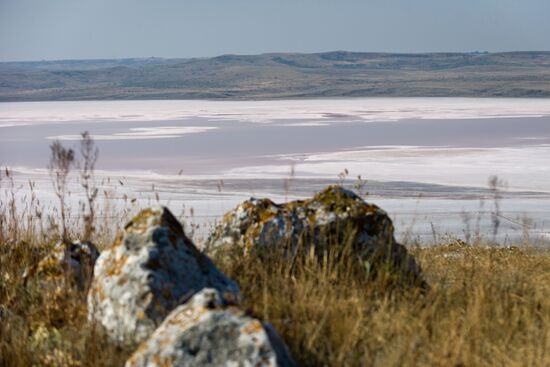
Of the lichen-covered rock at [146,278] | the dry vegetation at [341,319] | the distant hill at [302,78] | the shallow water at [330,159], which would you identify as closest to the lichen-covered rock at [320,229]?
the dry vegetation at [341,319]

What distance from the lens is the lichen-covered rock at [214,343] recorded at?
3.20 metres

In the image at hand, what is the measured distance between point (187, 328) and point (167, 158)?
19.5 meters

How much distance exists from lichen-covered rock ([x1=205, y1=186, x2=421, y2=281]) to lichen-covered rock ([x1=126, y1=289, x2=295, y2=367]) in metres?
1.79

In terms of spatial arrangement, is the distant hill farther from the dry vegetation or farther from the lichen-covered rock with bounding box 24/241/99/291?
the lichen-covered rock with bounding box 24/241/99/291

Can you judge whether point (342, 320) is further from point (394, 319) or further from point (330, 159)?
point (330, 159)

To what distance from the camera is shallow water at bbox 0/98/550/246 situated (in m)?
14.9

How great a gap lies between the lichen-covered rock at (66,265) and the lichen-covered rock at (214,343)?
60.1 inches

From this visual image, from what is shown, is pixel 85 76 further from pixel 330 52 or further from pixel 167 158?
pixel 167 158

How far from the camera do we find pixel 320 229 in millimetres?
5277

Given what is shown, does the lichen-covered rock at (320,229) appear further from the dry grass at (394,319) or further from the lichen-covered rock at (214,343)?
the lichen-covered rock at (214,343)

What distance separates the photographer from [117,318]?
384 cm

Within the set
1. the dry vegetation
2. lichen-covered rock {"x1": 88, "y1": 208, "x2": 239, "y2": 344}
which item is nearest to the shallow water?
the dry vegetation

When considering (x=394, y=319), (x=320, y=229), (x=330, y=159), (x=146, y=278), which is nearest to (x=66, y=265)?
(x=146, y=278)

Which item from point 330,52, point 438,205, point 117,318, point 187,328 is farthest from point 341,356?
point 330,52
